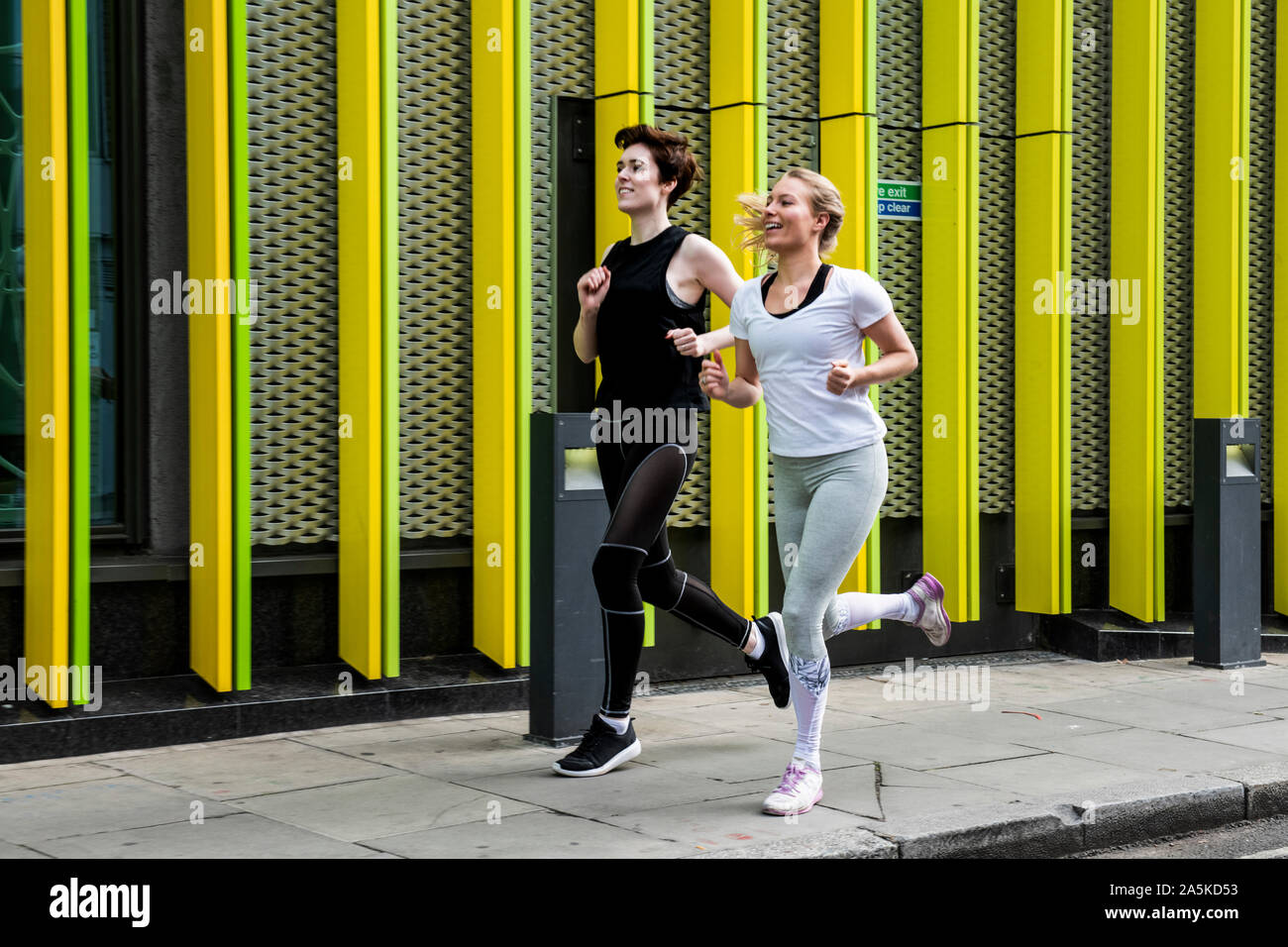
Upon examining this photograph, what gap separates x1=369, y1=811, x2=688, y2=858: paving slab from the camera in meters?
4.60

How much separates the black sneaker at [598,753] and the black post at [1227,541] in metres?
4.16

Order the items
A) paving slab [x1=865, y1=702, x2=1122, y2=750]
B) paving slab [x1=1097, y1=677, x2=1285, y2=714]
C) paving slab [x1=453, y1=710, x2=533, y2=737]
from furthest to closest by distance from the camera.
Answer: paving slab [x1=1097, y1=677, x2=1285, y2=714] < paving slab [x1=453, y1=710, x2=533, y2=737] < paving slab [x1=865, y1=702, x2=1122, y2=750]

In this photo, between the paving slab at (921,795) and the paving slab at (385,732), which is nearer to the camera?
the paving slab at (921,795)

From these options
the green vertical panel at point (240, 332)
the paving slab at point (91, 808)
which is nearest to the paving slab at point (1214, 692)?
the green vertical panel at point (240, 332)

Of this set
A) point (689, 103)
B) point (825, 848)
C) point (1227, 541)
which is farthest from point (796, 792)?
point (1227, 541)

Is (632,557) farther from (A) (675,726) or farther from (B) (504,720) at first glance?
(B) (504,720)

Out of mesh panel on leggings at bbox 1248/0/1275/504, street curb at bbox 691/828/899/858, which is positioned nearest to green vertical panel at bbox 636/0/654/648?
street curb at bbox 691/828/899/858

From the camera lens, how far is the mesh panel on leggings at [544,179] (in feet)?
24.8

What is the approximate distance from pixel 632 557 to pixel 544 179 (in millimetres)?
2633

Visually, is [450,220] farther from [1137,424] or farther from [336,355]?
[1137,424]

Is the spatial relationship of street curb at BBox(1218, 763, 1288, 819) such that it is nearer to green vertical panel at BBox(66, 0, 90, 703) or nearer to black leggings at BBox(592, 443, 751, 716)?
black leggings at BBox(592, 443, 751, 716)

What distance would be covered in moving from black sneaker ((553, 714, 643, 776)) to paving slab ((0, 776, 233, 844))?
48.5 inches

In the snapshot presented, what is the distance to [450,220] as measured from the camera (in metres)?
7.33

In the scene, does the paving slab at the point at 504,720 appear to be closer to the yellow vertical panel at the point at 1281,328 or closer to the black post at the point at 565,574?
the black post at the point at 565,574
